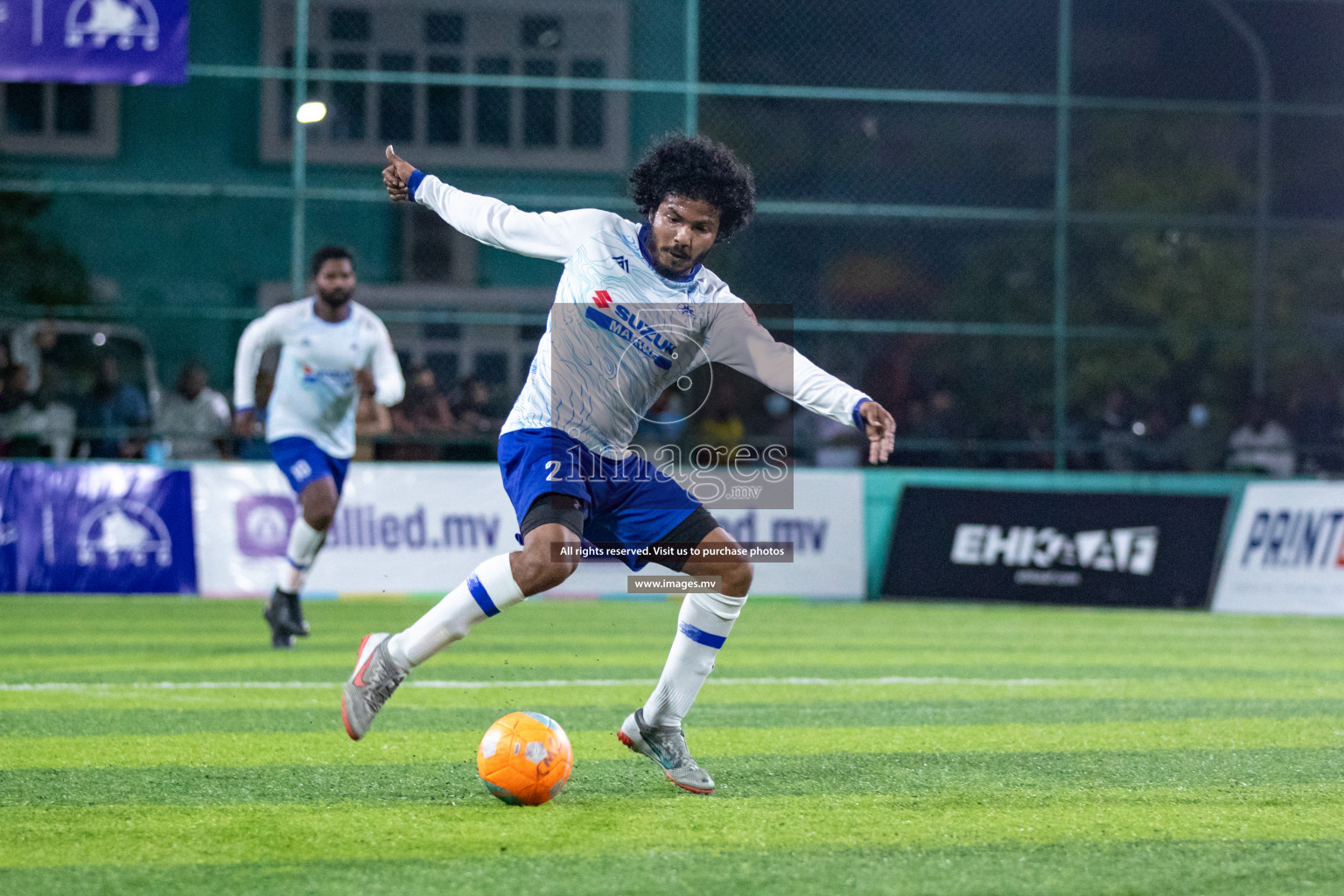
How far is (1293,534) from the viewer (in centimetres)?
1469

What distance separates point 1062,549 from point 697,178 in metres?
10.3

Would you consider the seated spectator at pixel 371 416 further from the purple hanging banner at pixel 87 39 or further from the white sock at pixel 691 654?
the white sock at pixel 691 654

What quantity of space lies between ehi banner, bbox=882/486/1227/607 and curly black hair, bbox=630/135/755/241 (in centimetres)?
971

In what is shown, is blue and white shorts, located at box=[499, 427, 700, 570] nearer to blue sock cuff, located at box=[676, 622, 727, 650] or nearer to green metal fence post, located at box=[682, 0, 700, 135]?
blue sock cuff, located at box=[676, 622, 727, 650]

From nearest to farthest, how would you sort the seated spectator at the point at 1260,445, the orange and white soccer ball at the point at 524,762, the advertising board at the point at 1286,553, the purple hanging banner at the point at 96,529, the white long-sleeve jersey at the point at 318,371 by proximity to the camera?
the orange and white soccer ball at the point at 524,762 < the white long-sleeve jersey at the point at 318,371 < the purple hanging banner at the point at 96,529 < the advertising board at the point at 1286,553 < the seated spectator at the point at 1260,445

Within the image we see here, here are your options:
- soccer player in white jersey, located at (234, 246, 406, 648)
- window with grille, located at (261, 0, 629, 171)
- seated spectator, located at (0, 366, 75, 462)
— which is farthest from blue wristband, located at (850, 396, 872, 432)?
window with grille, located at (261, 0, 629, 171)

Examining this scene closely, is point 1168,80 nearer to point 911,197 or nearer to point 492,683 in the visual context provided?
point 911,197

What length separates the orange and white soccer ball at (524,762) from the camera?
16.0 ft

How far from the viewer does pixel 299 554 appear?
9867 mm

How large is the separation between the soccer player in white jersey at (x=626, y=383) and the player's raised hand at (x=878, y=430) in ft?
0.90

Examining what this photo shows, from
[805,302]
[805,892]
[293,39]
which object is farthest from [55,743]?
[805,302]

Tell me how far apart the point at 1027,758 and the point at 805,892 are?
2447 millimetres

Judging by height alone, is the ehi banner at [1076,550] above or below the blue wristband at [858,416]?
below

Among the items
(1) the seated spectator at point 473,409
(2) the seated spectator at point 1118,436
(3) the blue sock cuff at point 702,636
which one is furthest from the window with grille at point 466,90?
A: (3) the blue sock cuff at point 702,636
